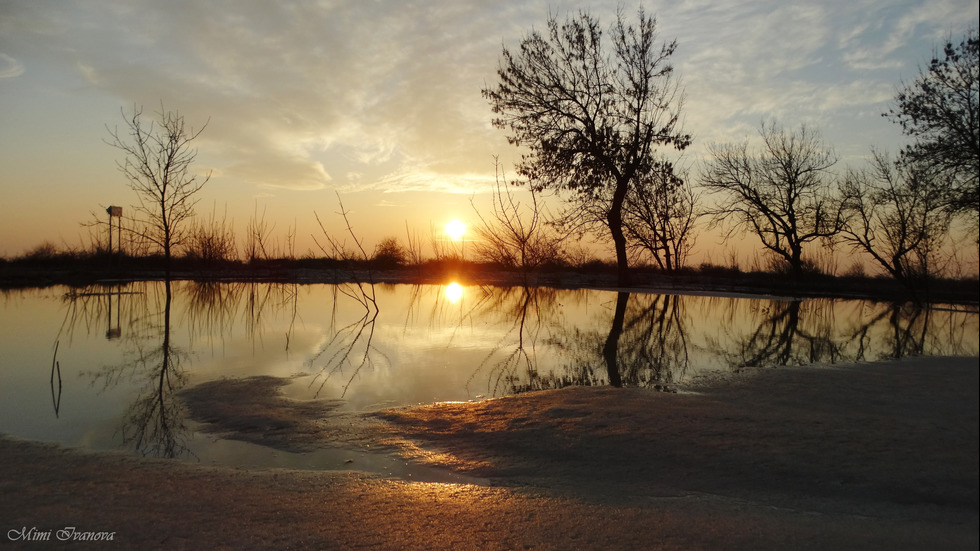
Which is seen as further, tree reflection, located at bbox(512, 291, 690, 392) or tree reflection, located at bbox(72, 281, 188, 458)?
tree reflection, located at bbox(512, 291, 690, 392)

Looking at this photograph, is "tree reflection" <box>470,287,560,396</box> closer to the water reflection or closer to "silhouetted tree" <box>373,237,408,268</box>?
the water reflection

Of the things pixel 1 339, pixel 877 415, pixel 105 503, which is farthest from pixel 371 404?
pixel 1 339

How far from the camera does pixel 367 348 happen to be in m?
8.30

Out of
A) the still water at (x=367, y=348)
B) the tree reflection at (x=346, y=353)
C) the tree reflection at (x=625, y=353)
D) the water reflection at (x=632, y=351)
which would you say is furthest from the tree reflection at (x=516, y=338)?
the tree reflection at (x=346, y=353)

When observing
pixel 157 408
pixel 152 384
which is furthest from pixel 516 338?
pixel 157 408

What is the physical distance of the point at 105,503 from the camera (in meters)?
3.01

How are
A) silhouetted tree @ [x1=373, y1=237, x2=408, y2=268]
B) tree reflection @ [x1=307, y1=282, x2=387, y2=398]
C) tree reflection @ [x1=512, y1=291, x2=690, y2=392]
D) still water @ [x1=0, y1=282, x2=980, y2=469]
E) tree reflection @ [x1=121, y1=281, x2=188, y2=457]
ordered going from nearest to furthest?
tree reflection @ [x1=121, y1=281, x2=188, y2=457]
still water @ [x1=0, y1=282, x2=980, y2=469]
tree reflection @ [x1=512, y1=291, x2=690, y2=392]
tree reflection @ [x1=307, y1=282, x2=387, y2=398]
silhouetted tree @ [x1=373, y1=237, x2=408, y2=268]

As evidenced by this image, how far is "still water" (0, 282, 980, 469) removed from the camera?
5039 mm

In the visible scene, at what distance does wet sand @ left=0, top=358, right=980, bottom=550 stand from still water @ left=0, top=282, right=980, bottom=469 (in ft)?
1.75

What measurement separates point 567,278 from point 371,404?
68.9 ft

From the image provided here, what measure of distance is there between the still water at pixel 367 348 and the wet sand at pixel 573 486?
0.53 m

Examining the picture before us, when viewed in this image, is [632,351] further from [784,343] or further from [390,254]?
[390,254]

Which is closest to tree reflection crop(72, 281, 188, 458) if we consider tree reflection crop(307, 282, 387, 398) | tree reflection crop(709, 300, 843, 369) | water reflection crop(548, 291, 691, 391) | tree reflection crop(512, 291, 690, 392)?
tree reflection crop(307, 282, 387, 398)

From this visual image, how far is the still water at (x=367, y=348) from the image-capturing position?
5039 mm
